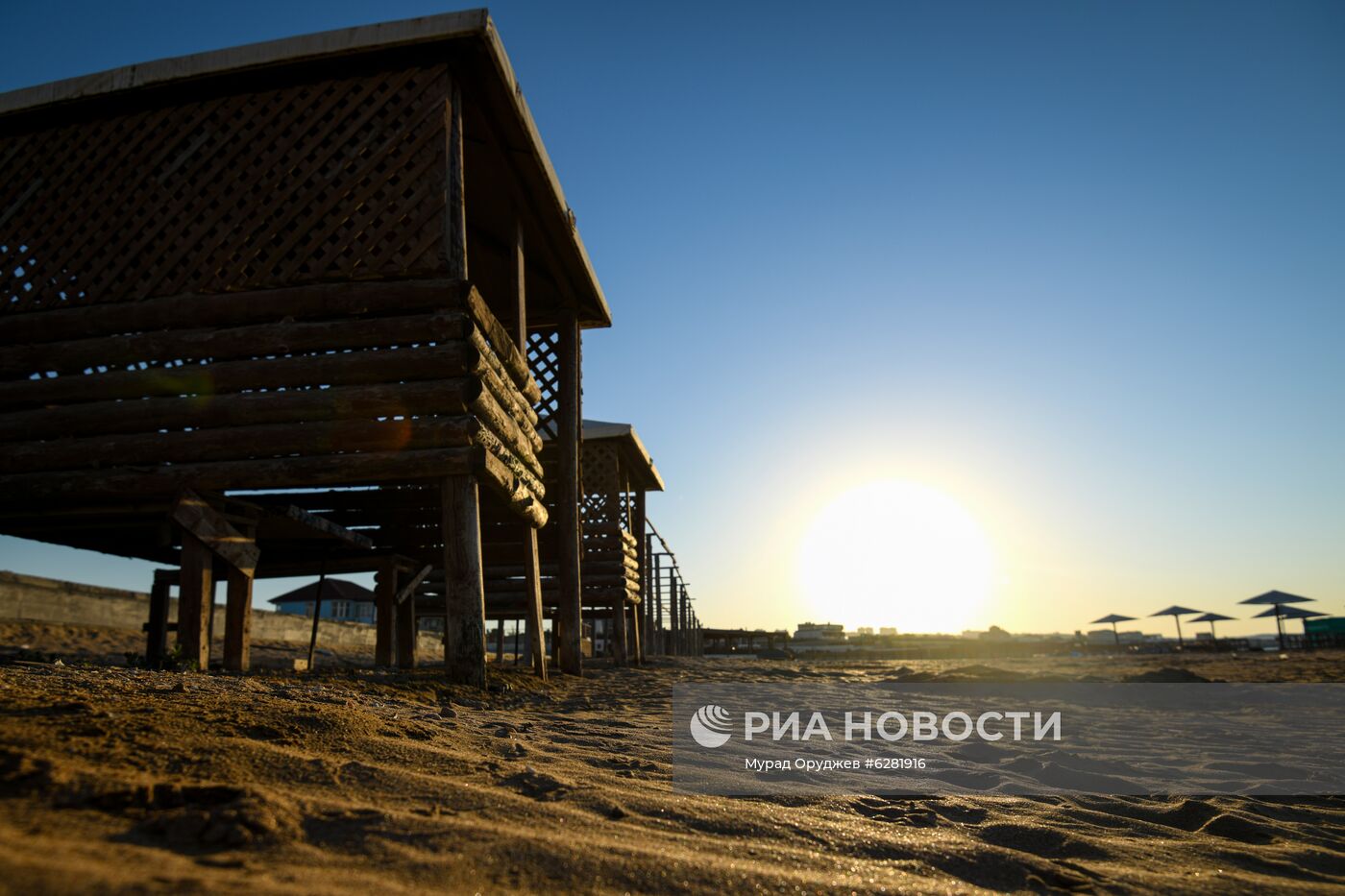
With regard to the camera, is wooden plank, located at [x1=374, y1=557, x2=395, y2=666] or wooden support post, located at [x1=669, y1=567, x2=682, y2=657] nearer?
wooden plank, located at [x1=374, y1=557, x2=395, y2=666]

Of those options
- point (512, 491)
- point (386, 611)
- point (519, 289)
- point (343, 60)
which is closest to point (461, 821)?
point (512, 491)

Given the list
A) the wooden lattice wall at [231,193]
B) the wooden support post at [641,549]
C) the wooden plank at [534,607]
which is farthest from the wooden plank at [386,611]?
the wooden support post at [641,549]

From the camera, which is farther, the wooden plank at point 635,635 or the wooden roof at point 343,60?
the wooden plank at point 635,635

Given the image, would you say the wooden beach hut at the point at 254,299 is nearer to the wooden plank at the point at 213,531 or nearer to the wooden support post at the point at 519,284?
the wooden plank at the point at 213,531

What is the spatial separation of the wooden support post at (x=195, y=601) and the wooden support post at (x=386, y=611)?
3.14 metres

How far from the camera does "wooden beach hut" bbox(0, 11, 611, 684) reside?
4953 mm

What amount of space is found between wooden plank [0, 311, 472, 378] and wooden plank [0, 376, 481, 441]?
31 cm

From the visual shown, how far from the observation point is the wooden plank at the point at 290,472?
15.9 ft

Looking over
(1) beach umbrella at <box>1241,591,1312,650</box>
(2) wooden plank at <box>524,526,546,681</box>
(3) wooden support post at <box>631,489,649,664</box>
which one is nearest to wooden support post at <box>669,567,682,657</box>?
(3) wooden support post at <box>631,489,649,664</box>

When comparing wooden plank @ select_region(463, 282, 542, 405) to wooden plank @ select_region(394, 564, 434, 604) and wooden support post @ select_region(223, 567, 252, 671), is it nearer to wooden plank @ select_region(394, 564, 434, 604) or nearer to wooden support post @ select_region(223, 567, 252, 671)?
wooden support post @ select_region(223, 567, 252, 671)

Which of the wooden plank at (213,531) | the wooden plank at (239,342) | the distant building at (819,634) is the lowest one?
the distant building at (819,634)

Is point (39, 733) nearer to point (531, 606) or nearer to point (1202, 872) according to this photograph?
point (1202, 872)

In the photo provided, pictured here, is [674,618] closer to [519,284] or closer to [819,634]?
[519,284]

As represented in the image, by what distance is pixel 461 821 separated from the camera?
176 centimetres
